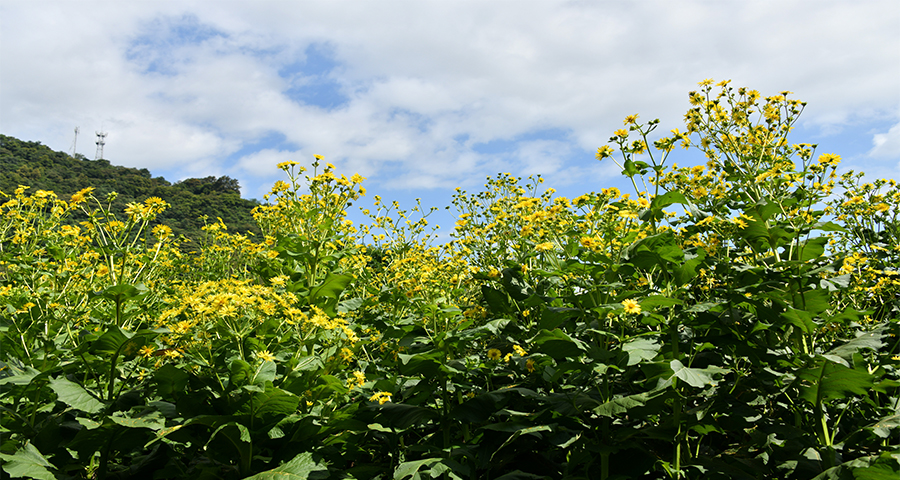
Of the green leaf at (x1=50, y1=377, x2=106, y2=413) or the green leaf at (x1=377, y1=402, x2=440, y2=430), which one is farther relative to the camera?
the green leaf at (x1=377, y1=402, x2=440, y2=430)

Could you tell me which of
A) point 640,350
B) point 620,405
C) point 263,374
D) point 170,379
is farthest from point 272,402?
point 640,350

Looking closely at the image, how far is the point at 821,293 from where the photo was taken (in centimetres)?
303

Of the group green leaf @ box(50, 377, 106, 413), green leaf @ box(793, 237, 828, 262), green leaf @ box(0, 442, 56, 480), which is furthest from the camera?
→ green leaf @ box(793, 237, 828, 262)

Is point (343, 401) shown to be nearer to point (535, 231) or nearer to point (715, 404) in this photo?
point (535, 231)

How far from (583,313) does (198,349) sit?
2462mm

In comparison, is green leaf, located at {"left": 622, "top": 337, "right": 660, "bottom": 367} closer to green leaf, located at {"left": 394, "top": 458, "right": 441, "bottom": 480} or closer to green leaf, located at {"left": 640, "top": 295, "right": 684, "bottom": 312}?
green leaf, located at {"left": 640, "top": 295, "right": 684, "bottom": 312}

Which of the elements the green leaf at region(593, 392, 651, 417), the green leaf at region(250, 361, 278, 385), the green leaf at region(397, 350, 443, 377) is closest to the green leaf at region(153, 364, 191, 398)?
the green leaf at region(250, 361, 278, 385)

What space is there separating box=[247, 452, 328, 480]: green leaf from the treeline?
25124 mm

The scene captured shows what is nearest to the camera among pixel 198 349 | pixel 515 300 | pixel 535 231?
pixel 198 349

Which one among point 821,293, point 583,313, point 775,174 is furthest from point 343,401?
point 775,174

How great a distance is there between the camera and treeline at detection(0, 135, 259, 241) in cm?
3180

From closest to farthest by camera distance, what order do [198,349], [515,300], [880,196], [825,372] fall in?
1. [825,372]
2. [198,349]
3. [515,300]
4. [880,196]

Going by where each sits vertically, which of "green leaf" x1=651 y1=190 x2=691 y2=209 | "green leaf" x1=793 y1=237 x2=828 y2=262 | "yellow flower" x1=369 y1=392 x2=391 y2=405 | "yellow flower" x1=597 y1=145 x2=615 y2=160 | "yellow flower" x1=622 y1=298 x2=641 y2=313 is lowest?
"yellow flower" x1=369 y1=392 x2=391 y2=405

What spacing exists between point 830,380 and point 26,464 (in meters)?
4.71
